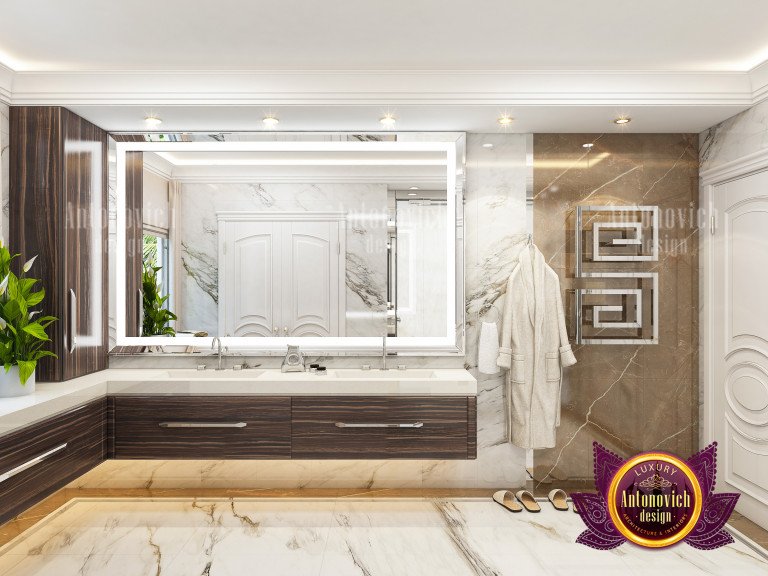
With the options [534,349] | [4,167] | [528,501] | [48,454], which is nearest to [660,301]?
[534,349]

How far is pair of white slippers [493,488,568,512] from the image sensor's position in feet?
9.78

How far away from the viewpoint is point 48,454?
236 cm

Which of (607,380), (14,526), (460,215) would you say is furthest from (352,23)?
(14,526)

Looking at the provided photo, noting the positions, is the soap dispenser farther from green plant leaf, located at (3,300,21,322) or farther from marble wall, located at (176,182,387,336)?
green plant leaf, located at (3,300,21,322)

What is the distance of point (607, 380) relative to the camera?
3295 mm

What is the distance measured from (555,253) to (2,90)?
11.0ft

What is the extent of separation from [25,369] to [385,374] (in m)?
1.85

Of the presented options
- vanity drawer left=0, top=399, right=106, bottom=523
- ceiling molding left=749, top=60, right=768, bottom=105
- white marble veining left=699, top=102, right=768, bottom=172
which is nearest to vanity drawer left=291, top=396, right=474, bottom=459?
vanity drawer left=0, top=399, right=106, bottom=523

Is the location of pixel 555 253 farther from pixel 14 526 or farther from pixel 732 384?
pixel 14 526

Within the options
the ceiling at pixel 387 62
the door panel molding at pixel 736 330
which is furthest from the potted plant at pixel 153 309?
the door panel molding at pixel 736 330

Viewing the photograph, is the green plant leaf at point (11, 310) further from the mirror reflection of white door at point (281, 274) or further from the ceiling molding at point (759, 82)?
the ceiling molding at point (759, 82)

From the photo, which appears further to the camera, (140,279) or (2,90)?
(140,279)

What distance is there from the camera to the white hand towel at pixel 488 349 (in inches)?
123

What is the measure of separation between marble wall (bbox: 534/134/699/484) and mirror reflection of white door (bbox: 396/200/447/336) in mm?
696
